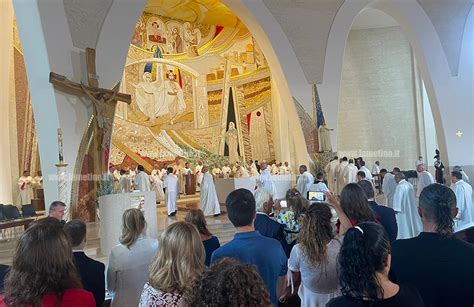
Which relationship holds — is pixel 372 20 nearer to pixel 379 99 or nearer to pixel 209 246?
pixel 379 99

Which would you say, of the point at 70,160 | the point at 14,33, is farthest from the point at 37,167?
the point at 70,160

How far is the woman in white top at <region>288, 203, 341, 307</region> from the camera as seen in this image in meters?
2.29

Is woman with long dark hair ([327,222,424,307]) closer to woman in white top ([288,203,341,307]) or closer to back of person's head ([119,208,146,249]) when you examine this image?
woman in white top ([288,203,341,307])

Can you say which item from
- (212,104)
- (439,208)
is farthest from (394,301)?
(212,104)

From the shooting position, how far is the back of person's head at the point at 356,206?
9.08 ft

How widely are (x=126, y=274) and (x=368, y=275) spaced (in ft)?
5.66

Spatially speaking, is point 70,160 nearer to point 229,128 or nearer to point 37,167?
point 37,167

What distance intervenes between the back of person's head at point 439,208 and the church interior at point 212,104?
0.69 m

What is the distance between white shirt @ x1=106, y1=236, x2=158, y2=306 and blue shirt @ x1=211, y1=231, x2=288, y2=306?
70cm

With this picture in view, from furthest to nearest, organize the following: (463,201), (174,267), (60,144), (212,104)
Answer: (212,104) < (60,144) < (463,201) < (174,267)

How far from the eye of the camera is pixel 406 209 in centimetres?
704

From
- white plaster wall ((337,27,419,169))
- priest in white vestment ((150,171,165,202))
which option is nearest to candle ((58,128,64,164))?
priest in white vestment ((150,171,165,202))

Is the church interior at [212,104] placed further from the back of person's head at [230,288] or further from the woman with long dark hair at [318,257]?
the back of person's head at [230,288]

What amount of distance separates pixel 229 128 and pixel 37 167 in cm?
890
